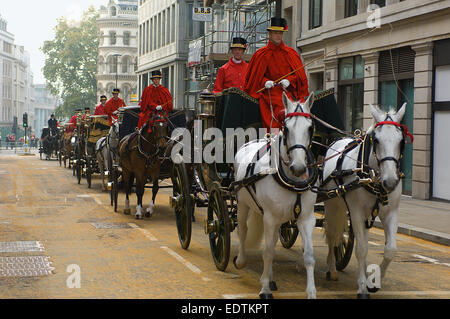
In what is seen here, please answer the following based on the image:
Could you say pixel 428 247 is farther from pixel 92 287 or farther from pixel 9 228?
pixel 9 228

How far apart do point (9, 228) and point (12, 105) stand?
454ft

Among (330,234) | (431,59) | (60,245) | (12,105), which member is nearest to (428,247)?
(330,234)

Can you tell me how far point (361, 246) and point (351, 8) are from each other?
1882cm

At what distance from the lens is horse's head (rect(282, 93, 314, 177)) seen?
7.19 metres

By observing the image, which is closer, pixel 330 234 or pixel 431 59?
pixel 330 234

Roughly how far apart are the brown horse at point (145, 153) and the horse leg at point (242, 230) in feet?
19.5

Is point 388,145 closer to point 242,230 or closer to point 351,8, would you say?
point 242,230

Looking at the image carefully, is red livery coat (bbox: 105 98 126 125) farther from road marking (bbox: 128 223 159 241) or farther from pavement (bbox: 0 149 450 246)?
road marking (bbox: 128 223 159 241)

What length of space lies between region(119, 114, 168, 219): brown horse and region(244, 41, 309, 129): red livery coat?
17.9ft

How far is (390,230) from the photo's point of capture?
7801mm

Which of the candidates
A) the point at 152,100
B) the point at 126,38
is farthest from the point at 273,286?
the point at 126,38

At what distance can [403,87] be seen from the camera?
21641 mm

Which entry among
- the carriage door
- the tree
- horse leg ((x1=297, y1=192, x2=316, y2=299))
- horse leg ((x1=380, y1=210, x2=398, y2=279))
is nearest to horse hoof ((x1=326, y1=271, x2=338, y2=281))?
horse leg ((x1=380, y1=210, x2=398, y2=279))
